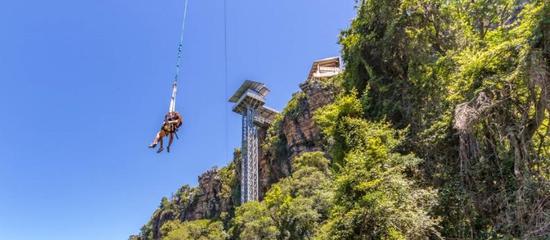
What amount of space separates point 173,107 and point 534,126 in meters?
7.95

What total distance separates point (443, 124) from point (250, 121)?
38.4m

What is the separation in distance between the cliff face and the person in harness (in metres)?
18.8

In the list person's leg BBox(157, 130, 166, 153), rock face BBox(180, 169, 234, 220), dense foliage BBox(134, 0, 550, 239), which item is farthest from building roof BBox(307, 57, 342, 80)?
person's leg BBox(157, 130, 166, 153)

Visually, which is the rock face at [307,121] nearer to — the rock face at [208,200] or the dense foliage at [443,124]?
the rock face at [208,200]

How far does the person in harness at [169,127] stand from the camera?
855cm

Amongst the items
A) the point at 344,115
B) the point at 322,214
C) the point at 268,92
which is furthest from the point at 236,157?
the point at 344,115

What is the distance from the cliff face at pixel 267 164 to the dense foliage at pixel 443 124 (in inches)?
534

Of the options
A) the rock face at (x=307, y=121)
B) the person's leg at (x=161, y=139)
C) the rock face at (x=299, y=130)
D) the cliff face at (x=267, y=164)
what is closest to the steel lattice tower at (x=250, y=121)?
the cliff face at (x=267, y=164)

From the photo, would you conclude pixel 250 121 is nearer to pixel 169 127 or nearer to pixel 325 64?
pixel 325 64

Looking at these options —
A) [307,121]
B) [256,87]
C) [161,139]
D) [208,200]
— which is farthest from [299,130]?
[161,139]

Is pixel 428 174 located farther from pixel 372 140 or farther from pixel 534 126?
pixel 534 126

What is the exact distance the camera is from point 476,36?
12.1m

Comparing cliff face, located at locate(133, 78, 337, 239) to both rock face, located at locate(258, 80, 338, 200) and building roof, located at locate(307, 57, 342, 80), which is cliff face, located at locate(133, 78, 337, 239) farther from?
building roof, located at locate(307, 57, 342, 80)

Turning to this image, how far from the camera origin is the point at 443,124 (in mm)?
10219
